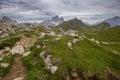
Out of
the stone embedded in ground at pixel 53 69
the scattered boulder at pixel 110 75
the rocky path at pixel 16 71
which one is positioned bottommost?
the rocky path at pixel 16 71

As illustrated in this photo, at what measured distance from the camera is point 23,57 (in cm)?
3550

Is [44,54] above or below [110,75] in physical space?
above

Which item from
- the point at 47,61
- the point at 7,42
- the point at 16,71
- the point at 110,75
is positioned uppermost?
the point at 47,61

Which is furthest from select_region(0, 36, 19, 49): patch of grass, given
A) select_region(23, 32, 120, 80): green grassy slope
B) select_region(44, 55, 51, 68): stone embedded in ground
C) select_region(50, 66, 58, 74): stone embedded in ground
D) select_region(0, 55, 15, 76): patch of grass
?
select_region(50, 66, 58, 74): stone embedded in ground

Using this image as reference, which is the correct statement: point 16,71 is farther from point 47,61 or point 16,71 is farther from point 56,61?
point 56,61

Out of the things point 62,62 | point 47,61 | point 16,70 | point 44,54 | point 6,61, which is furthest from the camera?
point 6,61

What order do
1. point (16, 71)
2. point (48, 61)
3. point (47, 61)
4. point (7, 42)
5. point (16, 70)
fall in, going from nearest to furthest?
point (48, 61) < point (47, 61) < point (16, 71) < point (16, 70) < point (7, 42)

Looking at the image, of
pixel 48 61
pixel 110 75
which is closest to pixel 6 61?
pixel 48 61

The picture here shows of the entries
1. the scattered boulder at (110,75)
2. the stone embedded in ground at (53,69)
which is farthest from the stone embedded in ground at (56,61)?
the scattered boulder at (110,75)

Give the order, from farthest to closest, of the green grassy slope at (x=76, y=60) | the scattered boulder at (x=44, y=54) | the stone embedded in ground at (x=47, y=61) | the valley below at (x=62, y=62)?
the scattered boulder at (x=44, y=54), the stone embedded in ground at (x=47, y=61), the green grassy slope at (x=76, y=60), the valley below at (x=62, y=62)

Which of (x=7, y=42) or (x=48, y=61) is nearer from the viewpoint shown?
(x=48, y=61)

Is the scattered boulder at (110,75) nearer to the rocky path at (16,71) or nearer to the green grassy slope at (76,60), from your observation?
the green grassy slope at (76,60)

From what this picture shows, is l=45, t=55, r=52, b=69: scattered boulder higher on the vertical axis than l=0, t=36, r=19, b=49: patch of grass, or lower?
higher

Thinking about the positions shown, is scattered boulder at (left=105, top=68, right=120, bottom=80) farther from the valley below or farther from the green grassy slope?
the green grassy slope
